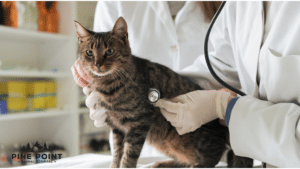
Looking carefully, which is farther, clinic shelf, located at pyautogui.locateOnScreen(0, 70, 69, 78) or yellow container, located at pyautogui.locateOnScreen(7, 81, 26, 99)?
yellow container, located at pyautogui.locateOnScreen(7, 81, 26, 99)

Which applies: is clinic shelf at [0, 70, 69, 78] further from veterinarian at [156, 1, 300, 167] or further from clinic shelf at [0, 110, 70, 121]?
veterinarian at [156, 1, 300, 167]

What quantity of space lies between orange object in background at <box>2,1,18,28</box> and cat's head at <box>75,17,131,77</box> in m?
1.51

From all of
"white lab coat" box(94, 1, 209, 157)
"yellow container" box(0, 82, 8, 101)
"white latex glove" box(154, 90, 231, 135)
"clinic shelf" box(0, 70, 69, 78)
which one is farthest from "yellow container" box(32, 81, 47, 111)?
"white latex glove" box(154, 90, 231, 135)

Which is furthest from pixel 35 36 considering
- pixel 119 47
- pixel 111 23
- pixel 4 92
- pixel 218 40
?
pixel 218 40

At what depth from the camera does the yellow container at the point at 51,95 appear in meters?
2.20

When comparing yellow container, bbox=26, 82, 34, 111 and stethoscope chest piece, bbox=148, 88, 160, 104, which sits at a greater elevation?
stethoscope chest piece, bbox=148, 88, 160, 104

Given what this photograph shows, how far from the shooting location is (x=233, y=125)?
0.66 metres

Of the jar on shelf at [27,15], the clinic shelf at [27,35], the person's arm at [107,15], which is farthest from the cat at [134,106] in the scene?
the jar on shelf at [27,15]

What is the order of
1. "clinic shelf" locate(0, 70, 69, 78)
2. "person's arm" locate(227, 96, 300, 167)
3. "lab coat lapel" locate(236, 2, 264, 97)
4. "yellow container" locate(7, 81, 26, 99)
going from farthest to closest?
"yellow container" locate(7, 81, 26, 99), "clinic shelf" locate(0, 70, 69, 78), "lab coat lapel" locate(236, 2, 264, 97), "person's arm" locate(227, 96, 300, 167)

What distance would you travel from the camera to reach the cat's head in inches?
32.8

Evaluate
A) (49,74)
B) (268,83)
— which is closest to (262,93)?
(268,83)

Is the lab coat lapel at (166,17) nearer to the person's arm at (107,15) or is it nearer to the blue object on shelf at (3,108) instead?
the person's arm at (107,15)

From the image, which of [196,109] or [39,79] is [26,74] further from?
[196,109]

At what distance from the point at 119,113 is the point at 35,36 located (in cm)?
163
